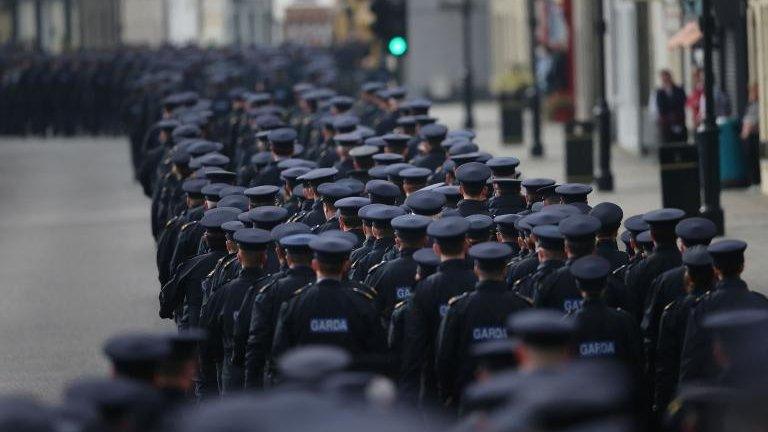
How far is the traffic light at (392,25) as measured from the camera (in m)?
33.3

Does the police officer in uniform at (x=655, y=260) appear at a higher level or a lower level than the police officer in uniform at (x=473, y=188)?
lower

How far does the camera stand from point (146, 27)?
106 meters

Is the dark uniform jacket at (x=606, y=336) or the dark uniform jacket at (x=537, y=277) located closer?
the dark uniform jacket at (x=606, y=336)

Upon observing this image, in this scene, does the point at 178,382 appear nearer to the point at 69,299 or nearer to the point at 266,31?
the point at 69,299

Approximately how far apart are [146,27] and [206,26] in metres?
14.1

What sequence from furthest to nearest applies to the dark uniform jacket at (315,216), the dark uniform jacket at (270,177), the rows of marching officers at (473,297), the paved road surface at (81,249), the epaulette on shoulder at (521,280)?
1. the dark uniform jacket at (270,177)
2. the paved road surface at (81,249)
3. the dark uniform jacket at (315,216)
4. the epaulette on shoulder at (521,280)
5. the rows of marching officers at (473,297)

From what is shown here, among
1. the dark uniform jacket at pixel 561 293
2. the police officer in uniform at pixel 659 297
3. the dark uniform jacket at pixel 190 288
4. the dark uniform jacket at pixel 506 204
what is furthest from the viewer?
the dark uniform jacket at pixel 506 204

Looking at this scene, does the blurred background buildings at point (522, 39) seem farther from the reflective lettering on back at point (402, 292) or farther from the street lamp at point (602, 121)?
the reflective lettering on back at point (402, 292)

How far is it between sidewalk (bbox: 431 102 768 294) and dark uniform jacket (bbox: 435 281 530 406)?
25.8 ft

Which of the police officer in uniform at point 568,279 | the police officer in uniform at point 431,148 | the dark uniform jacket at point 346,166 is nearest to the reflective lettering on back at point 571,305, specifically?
the police officer in uniform at point 568,279

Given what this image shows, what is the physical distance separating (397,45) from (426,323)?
68.2ft

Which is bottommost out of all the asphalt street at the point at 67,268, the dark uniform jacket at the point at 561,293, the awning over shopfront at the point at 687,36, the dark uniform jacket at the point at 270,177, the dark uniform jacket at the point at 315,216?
the asphalt street at the point at 67,268

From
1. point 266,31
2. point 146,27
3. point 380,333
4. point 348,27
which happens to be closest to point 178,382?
point 380,333

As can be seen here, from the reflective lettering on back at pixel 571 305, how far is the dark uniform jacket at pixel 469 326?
2.46 feet
